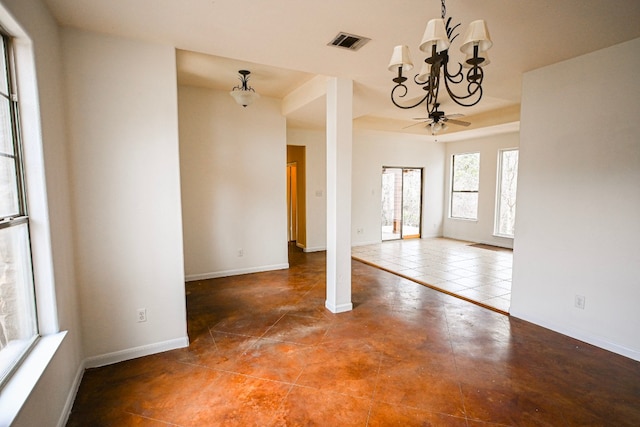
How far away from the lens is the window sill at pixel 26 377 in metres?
1.32

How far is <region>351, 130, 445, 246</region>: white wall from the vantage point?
7625mm

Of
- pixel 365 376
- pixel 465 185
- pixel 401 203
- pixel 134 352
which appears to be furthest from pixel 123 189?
pixel 465 185

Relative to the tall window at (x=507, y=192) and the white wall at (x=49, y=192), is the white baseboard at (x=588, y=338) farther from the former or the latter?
the tall window at (x=507, y=192)

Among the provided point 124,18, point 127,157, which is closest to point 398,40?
point 124,18

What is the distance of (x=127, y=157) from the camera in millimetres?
2559

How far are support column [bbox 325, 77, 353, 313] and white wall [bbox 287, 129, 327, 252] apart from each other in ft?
10.0

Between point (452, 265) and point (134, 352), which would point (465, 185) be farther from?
point (134, 352)

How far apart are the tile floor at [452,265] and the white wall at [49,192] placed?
4165 millimetres

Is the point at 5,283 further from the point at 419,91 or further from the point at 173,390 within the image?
the point at 419,91

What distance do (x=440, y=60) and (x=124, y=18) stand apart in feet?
7.25

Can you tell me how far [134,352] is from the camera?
8.84 feet

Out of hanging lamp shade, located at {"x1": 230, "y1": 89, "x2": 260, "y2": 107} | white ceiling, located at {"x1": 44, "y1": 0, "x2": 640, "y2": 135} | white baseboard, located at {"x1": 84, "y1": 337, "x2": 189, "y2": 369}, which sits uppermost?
white ceiling, located at {"x1": 44, "y1": 0, "x2": 640, "y2": 135}

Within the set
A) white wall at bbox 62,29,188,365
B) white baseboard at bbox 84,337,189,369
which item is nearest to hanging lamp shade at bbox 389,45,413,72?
white wall at bbox 62,29,188,365

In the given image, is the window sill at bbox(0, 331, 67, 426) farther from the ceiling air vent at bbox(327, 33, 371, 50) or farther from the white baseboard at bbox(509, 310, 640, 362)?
the white baseboard at bbox(509, 310, 640, 362)
